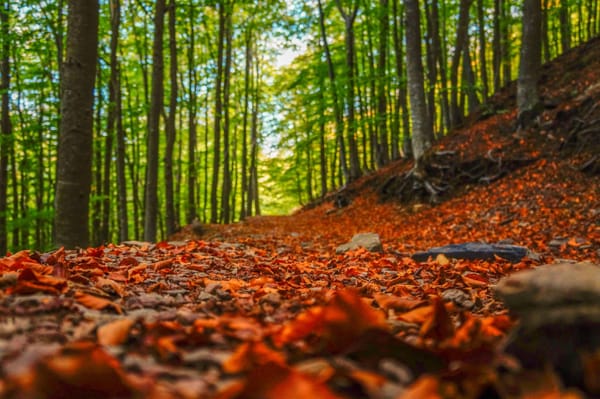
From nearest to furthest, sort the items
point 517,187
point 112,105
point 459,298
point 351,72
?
point 459,298 < point 517,187 < point 112,105 < point 351,72

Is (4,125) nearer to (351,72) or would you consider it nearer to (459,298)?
(351,72)

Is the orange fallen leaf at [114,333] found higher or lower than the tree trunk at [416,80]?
lower

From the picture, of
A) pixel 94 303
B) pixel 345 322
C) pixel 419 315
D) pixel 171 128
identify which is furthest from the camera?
pixel 171 128

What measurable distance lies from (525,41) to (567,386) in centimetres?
1141

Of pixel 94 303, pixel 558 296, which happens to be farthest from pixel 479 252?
pixel 94 303

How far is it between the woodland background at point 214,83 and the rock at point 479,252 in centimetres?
695

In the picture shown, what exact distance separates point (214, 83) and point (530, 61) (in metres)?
16.5

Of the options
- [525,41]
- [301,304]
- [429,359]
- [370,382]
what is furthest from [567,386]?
[525,41]

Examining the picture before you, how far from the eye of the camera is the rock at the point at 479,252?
4691mm

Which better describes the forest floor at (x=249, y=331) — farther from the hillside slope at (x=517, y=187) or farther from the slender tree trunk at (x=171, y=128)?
the slender tree trunk at (x=171, y=128)

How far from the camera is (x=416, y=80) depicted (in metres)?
11.3

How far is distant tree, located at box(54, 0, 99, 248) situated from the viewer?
454 centimetres

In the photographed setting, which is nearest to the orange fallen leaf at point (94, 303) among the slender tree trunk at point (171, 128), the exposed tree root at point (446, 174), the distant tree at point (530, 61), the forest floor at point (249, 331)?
the forest floor at point (249, 331)

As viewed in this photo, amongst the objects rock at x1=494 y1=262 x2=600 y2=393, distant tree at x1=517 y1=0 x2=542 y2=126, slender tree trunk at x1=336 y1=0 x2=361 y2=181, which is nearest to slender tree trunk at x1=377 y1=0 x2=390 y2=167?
slender tree trunk at x1=336 y1=0 x2=361 y2=181
